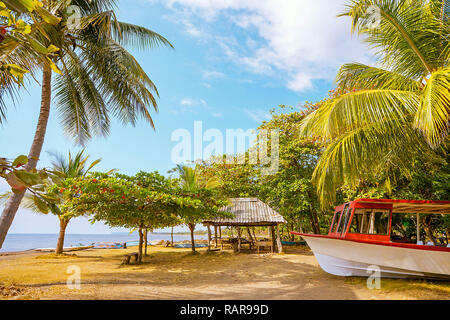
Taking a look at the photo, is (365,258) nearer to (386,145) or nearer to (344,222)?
(344,222)

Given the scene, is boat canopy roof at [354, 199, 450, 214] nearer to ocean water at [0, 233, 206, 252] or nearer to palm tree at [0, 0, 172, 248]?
palm tree at [0, 0, 172, 248]

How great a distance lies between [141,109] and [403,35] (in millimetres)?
7048

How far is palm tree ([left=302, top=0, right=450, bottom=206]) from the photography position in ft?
17.1

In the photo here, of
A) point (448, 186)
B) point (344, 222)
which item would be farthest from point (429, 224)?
point (344, 222)

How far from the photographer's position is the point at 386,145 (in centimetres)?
614

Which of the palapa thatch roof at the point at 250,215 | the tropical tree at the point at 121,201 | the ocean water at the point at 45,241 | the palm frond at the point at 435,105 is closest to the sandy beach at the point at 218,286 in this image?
the tropical tree at the point at 121,201

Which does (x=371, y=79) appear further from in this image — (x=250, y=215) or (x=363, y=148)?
(x=250, y=215)

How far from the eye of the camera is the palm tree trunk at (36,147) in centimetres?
564

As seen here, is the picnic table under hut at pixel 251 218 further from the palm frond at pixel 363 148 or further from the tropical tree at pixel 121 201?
the palm frond at pixel 363 148

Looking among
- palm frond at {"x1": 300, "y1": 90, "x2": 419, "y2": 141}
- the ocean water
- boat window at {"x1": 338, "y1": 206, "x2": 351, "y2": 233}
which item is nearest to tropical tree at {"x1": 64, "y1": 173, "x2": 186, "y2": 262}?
boat window at {"x1": 338, "y1": 206, "x2": 351, "y2": 233}

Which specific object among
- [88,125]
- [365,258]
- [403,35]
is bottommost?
[365,258]

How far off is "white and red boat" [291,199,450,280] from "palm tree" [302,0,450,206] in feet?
3.68

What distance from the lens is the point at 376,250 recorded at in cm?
630

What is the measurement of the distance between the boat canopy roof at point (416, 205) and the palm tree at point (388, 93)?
1184 millimetres
